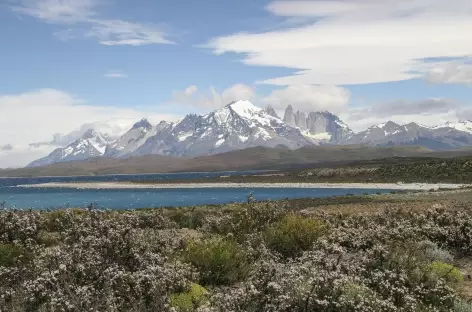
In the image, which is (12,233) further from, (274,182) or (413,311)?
(274,182)

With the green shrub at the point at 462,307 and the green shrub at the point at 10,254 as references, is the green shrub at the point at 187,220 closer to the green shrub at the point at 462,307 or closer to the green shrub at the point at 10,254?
the green shrub at the point at 10,254

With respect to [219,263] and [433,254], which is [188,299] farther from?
[433,254]

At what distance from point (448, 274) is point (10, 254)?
1242cm

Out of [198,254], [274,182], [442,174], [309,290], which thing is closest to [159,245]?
[198,254]

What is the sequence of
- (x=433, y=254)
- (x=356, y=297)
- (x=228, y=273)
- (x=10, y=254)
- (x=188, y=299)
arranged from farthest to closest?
1. (x=433, y=254)
2. (x=10, y=254)
3. (x=228, y=273)
4. (x=188, y=299)
5. (x=356, y=297)

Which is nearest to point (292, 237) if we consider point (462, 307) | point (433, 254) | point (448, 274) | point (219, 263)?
point (219, 263)

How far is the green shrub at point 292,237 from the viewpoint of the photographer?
56.5 feet

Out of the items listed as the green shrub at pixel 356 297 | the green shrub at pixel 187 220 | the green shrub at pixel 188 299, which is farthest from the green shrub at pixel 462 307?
the green shrub at pixel 187 220

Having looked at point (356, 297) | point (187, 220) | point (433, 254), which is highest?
point (356, 297)

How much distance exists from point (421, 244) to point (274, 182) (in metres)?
155

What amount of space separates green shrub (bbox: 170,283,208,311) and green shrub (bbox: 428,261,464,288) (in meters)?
6.31

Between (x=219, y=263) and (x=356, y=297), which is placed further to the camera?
(x=219, y=263)

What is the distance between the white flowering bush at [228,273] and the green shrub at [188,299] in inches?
0.9

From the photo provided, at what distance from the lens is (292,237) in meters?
17.5
